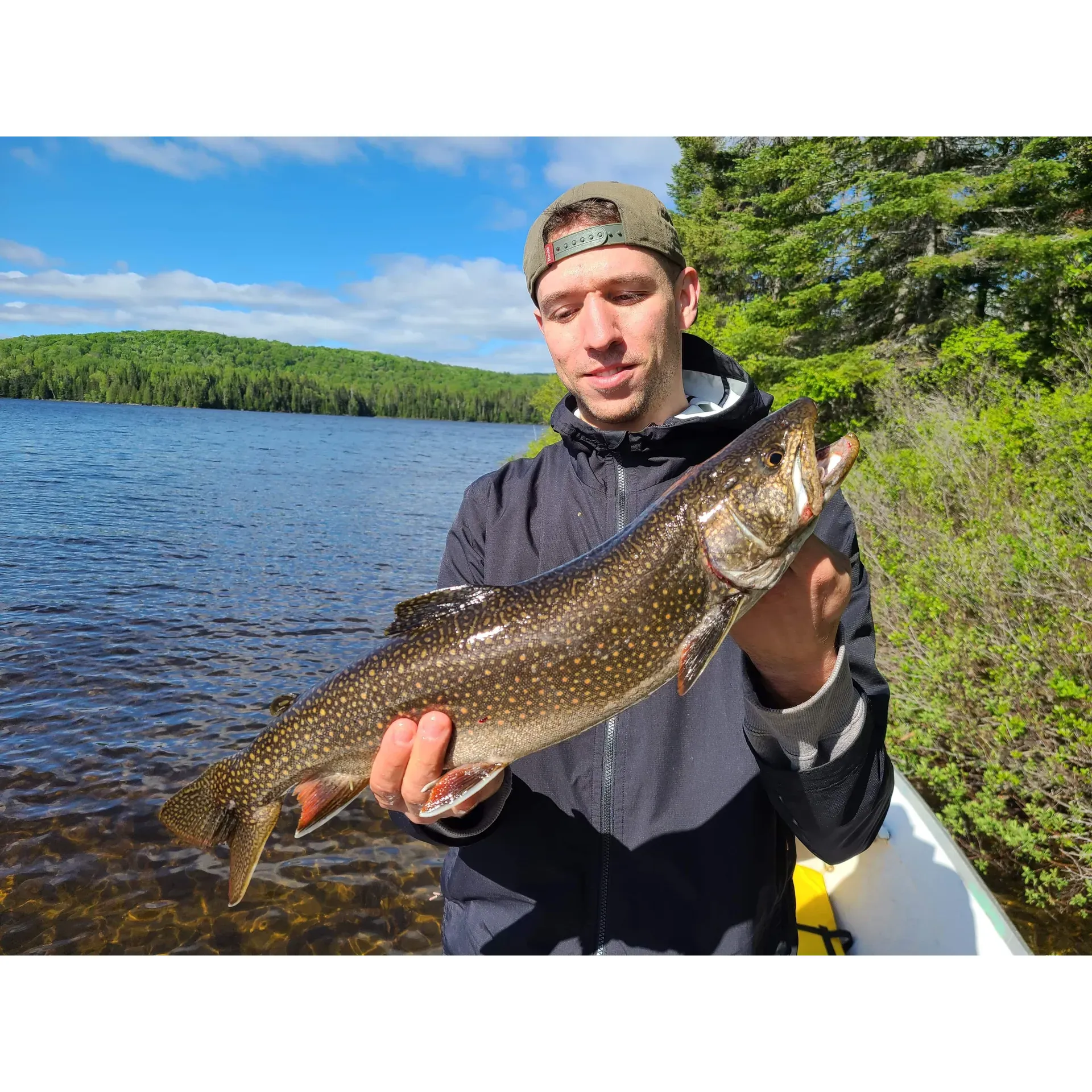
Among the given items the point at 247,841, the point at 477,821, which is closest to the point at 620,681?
the point at 477,821

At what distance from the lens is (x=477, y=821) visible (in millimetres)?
2730

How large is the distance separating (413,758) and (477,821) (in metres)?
0.42

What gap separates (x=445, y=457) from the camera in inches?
2362

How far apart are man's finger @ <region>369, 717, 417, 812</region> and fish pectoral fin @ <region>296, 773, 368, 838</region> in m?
0.16

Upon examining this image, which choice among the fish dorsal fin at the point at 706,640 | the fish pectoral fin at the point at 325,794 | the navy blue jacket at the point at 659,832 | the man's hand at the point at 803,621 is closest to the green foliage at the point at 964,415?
the navy blue jacket at the point at 659,832

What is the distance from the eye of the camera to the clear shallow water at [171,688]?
6258mm

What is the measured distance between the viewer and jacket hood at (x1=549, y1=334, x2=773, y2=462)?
310 cm

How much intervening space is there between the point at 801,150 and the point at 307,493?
23629 millimetres

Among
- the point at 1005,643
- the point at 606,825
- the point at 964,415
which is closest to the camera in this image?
the point at 606,825

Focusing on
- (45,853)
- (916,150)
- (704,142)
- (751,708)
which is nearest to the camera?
(751,708)

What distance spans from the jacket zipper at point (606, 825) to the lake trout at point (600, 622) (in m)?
0.45

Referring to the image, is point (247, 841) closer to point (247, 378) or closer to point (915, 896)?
point (915, 896)
